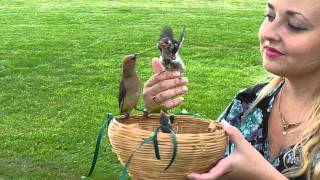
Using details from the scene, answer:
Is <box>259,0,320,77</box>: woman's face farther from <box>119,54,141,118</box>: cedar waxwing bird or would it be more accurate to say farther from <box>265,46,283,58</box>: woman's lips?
<box>119,54,141,118</box>: cedar waxwing bird

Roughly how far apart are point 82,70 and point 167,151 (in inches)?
384

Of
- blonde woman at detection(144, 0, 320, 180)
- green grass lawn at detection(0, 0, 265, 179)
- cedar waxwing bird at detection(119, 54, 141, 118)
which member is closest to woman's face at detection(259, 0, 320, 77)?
blonde woman at detection(144, 0, 320, 180)

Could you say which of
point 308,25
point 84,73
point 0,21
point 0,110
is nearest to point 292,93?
point 308,25

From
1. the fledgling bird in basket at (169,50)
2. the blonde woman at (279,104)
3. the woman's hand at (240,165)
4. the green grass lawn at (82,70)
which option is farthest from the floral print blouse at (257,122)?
the green grass lawn at (82,70)

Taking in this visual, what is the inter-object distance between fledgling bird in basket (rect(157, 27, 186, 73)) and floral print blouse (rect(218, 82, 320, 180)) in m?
0.32

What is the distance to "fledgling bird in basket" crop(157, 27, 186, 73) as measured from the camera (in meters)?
2.17

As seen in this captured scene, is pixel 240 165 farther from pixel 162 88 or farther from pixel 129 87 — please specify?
pixel 129 87

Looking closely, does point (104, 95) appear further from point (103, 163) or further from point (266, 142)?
point (266, 142)

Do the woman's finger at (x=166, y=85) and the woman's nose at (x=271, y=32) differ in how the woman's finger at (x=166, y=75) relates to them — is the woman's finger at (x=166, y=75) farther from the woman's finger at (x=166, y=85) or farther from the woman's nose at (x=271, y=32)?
→ the woman's nose at (x=271, y=32)

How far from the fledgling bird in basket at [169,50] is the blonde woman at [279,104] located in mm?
42

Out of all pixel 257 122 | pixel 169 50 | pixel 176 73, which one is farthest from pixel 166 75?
pixel 257 122

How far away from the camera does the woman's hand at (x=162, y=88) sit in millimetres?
2311

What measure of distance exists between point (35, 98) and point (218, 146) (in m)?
7.76

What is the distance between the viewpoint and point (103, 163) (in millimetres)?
6617
